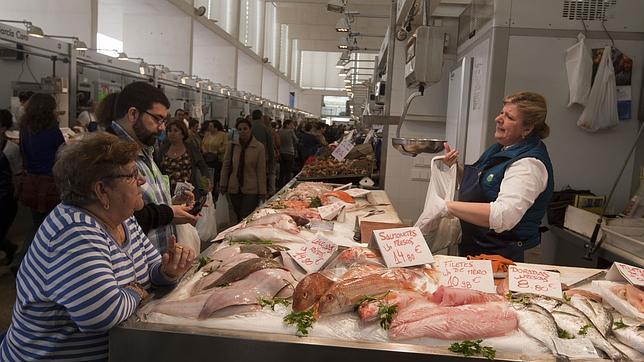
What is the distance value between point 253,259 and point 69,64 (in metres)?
5.44

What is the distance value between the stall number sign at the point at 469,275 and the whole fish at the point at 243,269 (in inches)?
26.3

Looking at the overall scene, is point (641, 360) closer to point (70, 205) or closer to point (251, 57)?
point (70, 205)

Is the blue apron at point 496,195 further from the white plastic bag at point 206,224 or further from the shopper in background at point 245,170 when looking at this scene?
the shopper in background at point 245,170

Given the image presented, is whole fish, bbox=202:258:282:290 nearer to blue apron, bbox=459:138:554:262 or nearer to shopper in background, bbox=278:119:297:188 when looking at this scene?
blue apron, bbox=459:138:554:262

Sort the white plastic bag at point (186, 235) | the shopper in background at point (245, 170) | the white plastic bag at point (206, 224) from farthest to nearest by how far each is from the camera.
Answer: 1. the shopper in background at point (245, 170)
2. the white plastic bag at point (206, 224)
3. the white plastic bag at point (186, 235)

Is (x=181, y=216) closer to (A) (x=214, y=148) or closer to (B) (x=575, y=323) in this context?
(B) (x=575, y=323)

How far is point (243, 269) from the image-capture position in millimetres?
2119

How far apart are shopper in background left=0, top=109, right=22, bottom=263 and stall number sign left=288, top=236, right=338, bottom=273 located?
4.47 m

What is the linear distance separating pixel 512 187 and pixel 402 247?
2.75ft

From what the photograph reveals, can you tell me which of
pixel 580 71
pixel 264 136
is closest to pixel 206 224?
pixel 580 71

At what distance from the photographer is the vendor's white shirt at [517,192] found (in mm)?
2826

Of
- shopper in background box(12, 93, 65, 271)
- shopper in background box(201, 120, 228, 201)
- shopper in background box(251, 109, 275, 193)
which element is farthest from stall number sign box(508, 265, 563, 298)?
shopper in background box(201, 120, 228, 201)

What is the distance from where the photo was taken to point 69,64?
663cm

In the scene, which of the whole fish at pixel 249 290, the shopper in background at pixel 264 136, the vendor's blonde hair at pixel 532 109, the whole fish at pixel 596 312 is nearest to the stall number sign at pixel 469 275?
the whole fish at pixel 596 312
